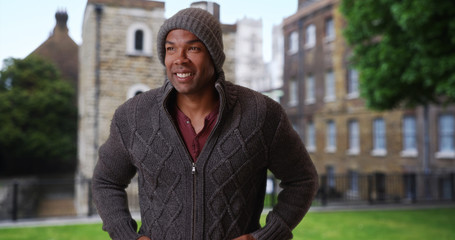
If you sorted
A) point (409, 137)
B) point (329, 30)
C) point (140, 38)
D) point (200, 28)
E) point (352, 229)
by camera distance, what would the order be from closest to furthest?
point (200, 28), point (140, 38), point (352, 229), point (409, 137), point (329, 30)

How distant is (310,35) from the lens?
14.9 metres

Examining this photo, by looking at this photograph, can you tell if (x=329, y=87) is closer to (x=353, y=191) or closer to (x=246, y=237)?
(x=353, y=191)

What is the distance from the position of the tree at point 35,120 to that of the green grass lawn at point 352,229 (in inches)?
645

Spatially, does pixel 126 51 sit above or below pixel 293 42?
below

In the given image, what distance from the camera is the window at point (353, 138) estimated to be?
14.2 meters

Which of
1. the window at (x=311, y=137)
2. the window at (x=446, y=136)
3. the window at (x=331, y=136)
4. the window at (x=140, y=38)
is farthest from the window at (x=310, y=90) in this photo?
the window at (x=140, y=38)

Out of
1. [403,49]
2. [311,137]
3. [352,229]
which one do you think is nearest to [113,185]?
[352,229]

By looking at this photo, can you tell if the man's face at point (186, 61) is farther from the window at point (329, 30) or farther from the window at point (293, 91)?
the window at point (293, 91)

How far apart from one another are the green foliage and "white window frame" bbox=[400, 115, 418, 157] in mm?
4494

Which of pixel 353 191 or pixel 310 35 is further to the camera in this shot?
pixel 310 35

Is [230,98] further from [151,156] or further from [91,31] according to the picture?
[91,31]

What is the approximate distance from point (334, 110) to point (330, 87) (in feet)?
2.67

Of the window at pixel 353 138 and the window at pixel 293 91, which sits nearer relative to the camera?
the window at pixel 353 138

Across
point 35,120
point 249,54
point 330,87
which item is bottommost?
point 35,120
